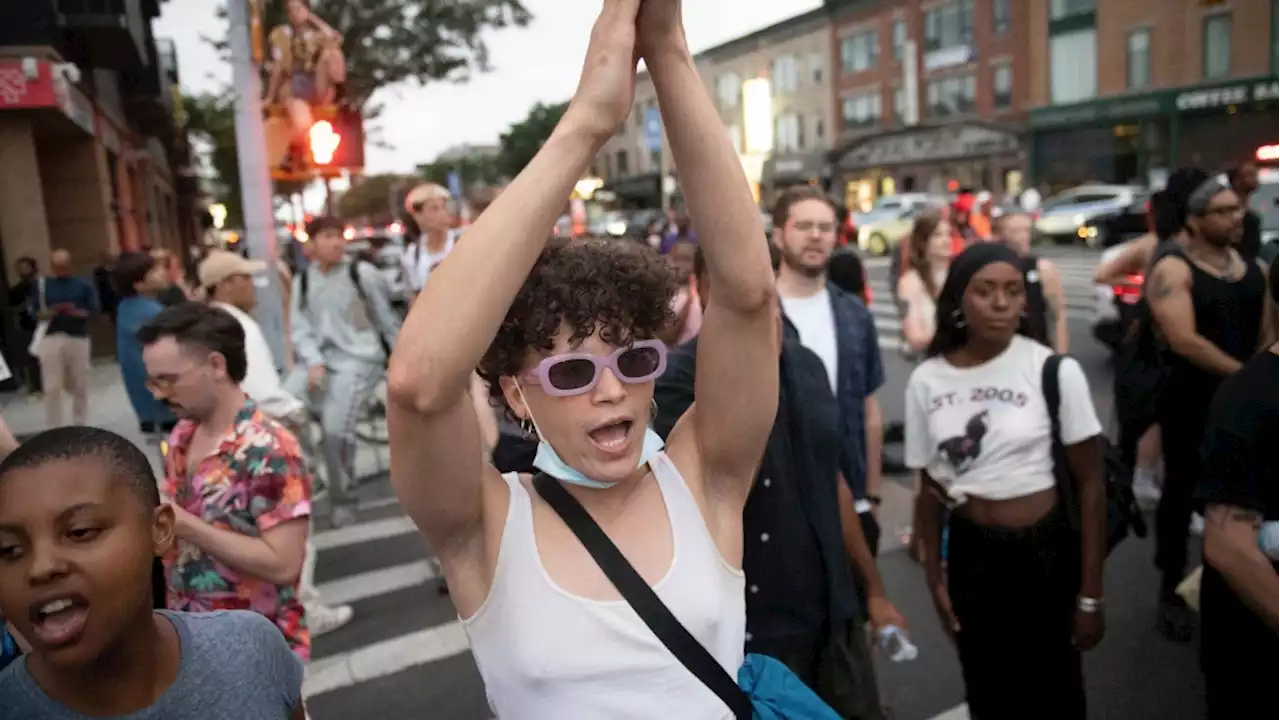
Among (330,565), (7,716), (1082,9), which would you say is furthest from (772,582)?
(1082,9)

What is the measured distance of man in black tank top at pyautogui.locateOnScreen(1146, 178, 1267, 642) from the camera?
14.5 feet

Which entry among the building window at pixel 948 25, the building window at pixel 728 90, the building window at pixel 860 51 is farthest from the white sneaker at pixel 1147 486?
the building window at pixel 728 90

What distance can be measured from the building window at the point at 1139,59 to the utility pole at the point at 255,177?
3242 cm

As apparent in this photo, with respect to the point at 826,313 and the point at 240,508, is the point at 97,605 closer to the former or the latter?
the point at 240,508

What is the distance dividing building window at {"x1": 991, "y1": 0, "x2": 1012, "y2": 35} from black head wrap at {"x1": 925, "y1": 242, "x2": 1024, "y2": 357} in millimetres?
36900

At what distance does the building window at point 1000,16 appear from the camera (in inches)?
1409

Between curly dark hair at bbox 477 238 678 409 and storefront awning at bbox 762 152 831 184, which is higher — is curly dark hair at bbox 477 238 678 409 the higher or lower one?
the lower one

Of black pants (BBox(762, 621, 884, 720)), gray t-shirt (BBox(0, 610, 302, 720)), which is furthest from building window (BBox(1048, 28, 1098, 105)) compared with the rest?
gray t-shirt (BBox(0, 610, 302, 720))

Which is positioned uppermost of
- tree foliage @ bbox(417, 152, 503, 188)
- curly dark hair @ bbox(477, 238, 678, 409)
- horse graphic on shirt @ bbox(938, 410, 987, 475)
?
tree foliage @ bbox(417, 152, 503, 188)

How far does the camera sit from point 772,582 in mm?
2520

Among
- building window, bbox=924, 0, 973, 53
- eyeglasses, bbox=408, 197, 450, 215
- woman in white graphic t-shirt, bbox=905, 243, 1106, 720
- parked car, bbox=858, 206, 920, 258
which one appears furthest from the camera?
building window, bbox=924, 0, 973, 53

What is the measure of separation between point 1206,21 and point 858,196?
2040cm

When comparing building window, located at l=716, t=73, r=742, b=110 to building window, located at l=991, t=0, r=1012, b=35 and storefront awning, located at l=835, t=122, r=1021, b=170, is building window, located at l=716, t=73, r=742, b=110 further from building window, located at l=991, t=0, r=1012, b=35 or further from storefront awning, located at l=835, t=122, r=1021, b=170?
building window, located at l=991, t=0, r=1012, b=35

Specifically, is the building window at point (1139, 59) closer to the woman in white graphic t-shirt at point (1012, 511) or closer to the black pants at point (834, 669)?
the woman in white graphic t-shirt at point (1012, 511)
